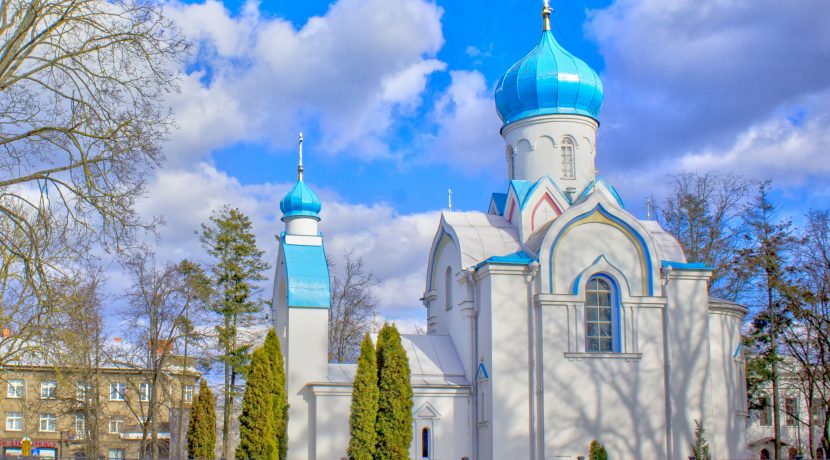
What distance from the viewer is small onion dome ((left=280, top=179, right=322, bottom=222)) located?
23.1 m

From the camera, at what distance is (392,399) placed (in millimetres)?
17547

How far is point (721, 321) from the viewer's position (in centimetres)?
2086

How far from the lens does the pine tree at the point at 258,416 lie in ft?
58.0

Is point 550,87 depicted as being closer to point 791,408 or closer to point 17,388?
point 17,388

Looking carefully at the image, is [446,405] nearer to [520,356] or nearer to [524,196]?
[520,356]

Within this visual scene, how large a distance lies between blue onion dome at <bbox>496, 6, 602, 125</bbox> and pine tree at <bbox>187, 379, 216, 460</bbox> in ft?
33.0

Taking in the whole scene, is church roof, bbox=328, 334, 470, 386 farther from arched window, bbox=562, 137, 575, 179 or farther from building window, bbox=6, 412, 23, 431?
building window, bbox=6, 412, 23, 431

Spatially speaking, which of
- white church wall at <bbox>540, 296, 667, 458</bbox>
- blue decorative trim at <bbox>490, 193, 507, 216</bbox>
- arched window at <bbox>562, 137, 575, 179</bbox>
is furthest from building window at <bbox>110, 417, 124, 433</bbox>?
white church wall at <bbox>540, 296, 667, 458</bbox>

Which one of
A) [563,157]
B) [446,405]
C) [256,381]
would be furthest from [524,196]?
[256,381]

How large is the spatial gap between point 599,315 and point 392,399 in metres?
4.85

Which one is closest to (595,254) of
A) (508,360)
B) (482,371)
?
(508,360)

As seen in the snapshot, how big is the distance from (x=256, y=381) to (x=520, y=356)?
5.35 metres

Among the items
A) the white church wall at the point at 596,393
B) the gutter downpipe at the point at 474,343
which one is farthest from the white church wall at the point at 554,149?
the white church wall at the point at 596,393

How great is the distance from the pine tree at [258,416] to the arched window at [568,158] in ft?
28.9
